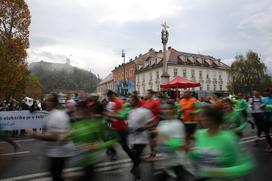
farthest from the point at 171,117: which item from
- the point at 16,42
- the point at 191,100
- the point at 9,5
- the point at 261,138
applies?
the point at 9,5

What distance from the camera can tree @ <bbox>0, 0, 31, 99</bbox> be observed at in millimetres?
27531

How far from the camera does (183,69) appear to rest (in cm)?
7100

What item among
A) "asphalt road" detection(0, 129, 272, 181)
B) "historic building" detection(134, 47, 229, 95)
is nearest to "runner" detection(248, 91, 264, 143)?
A: "asphalt road" detection(0, 129, 272, 181)

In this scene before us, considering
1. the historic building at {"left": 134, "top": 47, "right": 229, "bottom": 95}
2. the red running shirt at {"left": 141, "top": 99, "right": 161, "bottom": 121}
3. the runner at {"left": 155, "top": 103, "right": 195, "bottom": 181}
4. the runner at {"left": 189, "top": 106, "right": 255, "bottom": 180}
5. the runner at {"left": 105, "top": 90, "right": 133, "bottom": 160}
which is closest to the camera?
the runner at {"left": 189, "top": 106, "right": 255, "bottom": 180}

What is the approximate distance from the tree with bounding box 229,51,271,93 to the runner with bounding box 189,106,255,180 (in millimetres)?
66917

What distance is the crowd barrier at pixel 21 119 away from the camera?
1441 cm

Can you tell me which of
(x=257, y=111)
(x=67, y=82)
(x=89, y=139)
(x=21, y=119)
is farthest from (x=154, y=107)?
(x=67, y=82)

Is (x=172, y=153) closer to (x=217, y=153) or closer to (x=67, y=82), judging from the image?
(x=217, y=153)

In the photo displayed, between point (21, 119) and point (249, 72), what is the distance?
6159 cm

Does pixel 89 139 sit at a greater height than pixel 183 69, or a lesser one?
lesser

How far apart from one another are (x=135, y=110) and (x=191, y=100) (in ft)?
10.4

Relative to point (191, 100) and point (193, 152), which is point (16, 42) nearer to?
point (191, 100)

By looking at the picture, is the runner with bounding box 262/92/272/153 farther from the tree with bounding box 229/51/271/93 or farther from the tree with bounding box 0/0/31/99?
the tree with bounding box 229/51/271/93

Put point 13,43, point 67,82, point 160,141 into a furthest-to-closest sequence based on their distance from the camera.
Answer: point 67,82
point 13,43
point 160,141
